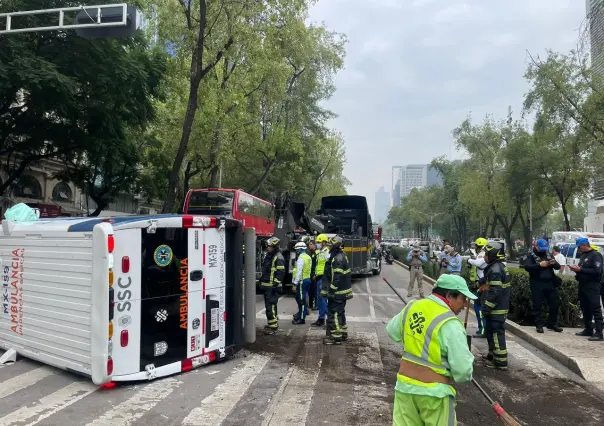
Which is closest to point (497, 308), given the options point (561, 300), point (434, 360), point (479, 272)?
point (479, 272)

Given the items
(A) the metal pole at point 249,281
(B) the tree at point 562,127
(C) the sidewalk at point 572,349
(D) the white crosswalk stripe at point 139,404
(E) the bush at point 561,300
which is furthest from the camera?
(B) the tree at point 562,127

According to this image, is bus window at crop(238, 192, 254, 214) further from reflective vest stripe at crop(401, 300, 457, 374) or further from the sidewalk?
reflective vest stripe at crop(401, 300, 457, 374)

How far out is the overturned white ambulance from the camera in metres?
5.42

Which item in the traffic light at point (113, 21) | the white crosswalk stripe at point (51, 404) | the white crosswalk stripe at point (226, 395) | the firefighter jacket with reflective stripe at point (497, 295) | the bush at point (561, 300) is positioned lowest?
the white crosswalk stripe at point (226, 395)

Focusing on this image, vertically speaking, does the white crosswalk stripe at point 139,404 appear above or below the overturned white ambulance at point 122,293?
below

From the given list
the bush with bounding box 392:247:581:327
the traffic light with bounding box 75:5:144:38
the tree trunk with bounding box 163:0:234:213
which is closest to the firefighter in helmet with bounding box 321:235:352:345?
the bush with bounding box 392:247:581:327

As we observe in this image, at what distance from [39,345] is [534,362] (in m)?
7.25

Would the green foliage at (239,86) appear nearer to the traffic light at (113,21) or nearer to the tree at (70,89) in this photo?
the tree at (70,89)

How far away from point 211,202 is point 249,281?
1119cm

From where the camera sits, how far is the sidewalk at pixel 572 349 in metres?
6.81

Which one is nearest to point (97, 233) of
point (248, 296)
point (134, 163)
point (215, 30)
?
point (248, 296)

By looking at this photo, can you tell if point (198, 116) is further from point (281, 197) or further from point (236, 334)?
point (236, 334)

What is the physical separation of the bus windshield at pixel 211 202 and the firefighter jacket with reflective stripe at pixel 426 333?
15063mm

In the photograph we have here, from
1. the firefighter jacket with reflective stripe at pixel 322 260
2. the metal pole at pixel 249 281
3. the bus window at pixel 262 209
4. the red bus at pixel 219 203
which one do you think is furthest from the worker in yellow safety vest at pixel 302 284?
the bus window at pixel 262 209
